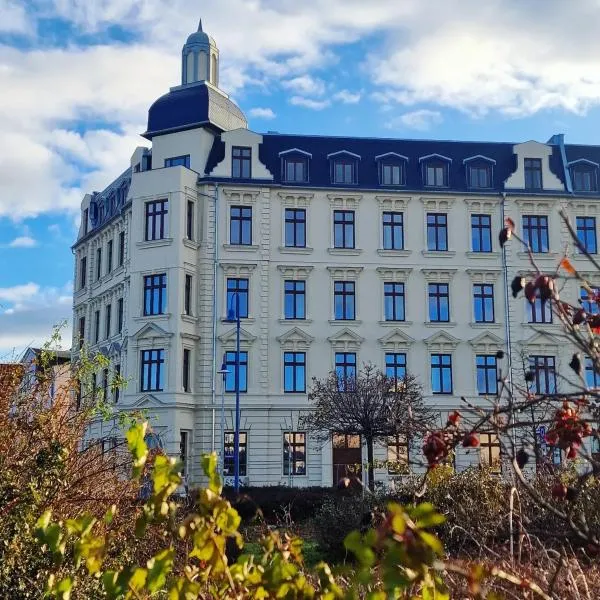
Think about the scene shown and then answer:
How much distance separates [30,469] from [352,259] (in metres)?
29.1

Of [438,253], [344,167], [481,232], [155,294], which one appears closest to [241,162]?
[344,167]

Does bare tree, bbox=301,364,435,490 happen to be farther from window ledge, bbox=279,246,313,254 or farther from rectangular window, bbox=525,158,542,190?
rectangular window, bbox=525,158,542,190

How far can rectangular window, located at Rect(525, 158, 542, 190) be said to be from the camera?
38.5 metres

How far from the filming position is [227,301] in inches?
1430

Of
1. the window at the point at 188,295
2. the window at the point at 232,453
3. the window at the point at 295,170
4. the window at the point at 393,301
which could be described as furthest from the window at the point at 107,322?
the window at the point at 393,301

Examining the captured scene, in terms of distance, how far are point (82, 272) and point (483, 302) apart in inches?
780

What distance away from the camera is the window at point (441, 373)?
36.7 m

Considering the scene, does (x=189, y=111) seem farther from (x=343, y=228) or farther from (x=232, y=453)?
(x=232, y=453)

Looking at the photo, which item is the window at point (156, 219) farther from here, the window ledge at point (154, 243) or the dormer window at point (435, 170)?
the dormer window at point (435, 170)

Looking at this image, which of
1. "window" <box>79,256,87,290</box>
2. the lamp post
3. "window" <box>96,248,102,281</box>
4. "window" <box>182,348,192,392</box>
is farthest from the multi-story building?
"window" <box>79,256,87,290</box>

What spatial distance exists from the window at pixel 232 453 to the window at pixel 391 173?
40.1 ft

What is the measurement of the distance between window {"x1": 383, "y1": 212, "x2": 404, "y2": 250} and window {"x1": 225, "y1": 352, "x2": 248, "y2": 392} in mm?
7648

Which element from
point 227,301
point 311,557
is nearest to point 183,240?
point 227,301

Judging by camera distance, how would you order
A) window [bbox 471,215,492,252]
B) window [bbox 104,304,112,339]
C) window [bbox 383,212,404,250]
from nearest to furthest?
window [bbox 383,212,404,250] < window [bbox 471,215,492,252] < window [bbox 104,304,112,339]
